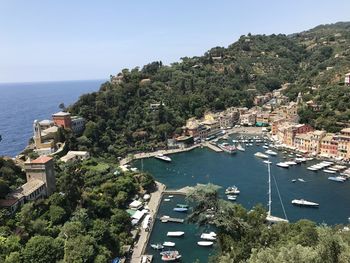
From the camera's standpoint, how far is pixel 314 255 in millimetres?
12570

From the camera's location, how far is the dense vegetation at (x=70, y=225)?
23125mm

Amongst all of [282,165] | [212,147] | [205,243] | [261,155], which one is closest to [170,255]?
[205,243]

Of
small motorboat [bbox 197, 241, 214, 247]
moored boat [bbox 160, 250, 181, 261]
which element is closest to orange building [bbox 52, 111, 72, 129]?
moored boat [bbox 160, 250, 181, 261]

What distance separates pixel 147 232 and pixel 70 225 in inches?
319

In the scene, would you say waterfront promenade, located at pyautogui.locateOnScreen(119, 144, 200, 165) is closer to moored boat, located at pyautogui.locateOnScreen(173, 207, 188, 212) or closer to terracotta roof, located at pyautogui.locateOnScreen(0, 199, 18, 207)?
moored boat, located at pyautogui.locateOnScreen(173, 207, 188, 212)

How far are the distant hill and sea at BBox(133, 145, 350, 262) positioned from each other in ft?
30.6

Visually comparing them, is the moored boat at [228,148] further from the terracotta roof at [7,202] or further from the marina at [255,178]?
the terracotta roof at [7,202]

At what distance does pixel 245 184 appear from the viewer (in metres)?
43.6

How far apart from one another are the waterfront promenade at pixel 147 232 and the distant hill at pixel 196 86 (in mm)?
16990

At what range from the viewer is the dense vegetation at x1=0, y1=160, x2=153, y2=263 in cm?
2312

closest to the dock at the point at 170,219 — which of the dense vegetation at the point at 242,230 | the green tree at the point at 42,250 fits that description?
the dense vegetation at the point at 242,230

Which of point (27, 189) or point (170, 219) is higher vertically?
point (27, 189)

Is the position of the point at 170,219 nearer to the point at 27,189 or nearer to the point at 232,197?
the point at 232,197


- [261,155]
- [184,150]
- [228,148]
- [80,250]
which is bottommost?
[184,150]
